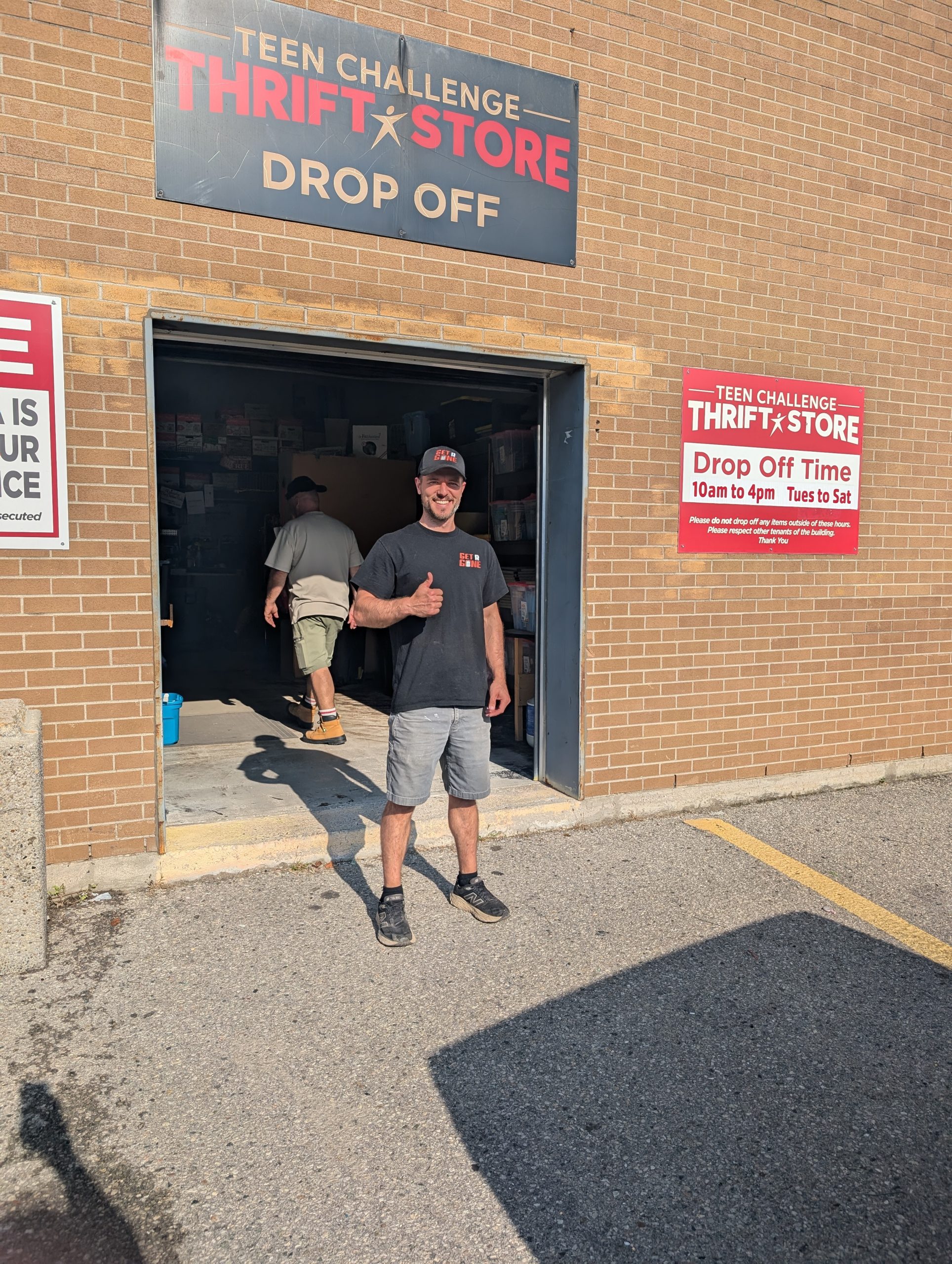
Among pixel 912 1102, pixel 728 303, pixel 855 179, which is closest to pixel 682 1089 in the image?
pixel 912 1102

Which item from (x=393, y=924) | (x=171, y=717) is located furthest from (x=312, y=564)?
(x=393, y=924)

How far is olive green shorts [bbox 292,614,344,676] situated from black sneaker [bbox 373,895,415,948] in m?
3.48

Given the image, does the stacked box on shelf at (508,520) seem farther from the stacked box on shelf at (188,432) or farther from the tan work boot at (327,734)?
the stacked box on shelf at (188,432)

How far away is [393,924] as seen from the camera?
3949mm

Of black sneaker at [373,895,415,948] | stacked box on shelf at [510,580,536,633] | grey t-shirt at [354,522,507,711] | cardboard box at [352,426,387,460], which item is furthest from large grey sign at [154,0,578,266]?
cardboard box at [352,426,387,460]

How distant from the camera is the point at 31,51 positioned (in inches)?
161

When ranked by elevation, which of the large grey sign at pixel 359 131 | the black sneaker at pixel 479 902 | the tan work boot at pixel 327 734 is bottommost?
the black sneaker at pixel 479 902

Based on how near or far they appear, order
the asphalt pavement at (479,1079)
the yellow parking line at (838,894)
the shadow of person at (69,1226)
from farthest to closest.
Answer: the yellow parking line at (838,894)
the asphalt pavement at (479,1079)
the shadow of person at (69,1226)

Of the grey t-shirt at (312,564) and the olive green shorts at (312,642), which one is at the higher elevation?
the grey t-shirt at (312,564)

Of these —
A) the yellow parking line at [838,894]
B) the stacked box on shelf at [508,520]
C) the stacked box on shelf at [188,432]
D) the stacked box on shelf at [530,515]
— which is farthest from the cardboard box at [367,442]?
the yellow parking line at [838,894]

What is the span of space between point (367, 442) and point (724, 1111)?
28.3ft

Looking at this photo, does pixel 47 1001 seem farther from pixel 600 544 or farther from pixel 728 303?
pixel 728 303

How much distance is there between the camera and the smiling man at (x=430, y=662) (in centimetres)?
399

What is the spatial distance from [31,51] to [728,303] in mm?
4156
